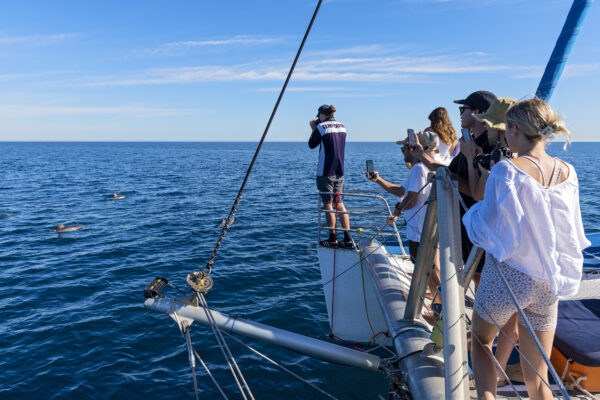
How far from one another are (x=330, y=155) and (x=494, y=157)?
4.67 metres

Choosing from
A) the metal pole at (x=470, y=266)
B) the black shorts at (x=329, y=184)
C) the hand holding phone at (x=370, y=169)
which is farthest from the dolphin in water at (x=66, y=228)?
the metal pole at (x=470, y=266)

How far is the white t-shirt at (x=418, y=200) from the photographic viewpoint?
14.6 feet

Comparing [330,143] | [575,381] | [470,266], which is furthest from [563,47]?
[330,143]

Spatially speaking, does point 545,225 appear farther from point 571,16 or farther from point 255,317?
point 255,317

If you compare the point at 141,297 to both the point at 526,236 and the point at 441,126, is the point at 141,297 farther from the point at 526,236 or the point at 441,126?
the point at 526,236

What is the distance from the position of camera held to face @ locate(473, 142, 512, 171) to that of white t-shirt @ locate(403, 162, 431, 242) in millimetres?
1652

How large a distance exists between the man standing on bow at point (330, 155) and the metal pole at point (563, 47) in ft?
11.4

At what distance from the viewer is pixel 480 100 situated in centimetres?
343

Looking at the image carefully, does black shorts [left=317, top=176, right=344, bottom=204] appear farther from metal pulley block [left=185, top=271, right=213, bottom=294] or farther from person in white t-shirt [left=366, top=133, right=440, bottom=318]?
metal pulley block [left=185, top=271, right=213, bottom=294]

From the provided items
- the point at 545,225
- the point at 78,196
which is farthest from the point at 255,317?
the point at 78,196

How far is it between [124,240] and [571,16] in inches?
597

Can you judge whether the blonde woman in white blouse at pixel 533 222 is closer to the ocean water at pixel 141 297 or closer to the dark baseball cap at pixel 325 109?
the ocean water at pixel 141 297

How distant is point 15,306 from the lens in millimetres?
9328

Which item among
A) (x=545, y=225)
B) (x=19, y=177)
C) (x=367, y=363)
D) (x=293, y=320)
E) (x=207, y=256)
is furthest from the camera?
(x=19, y=177)
